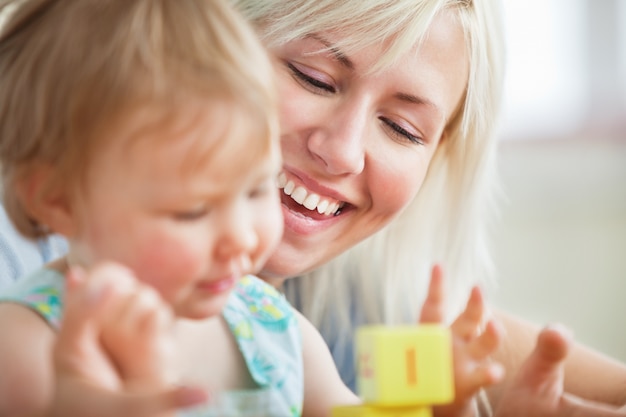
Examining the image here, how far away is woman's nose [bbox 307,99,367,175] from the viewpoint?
1.25m

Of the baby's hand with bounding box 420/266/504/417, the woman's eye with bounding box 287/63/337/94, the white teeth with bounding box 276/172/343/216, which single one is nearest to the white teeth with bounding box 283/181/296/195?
the white teeth with bounding box 276/172/343/216

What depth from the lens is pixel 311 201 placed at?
133 cm

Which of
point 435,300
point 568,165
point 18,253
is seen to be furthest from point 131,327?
point 568,165

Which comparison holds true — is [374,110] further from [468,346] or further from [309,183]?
[468,346]

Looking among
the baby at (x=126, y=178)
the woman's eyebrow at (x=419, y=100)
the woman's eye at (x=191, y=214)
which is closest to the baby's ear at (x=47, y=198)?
the baby at (x=126, y=178)

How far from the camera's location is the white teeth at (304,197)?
4.32ft

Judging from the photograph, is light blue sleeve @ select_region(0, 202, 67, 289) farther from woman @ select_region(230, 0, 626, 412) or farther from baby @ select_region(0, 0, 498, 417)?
baby @ select_region(0, 0, 498, 417)

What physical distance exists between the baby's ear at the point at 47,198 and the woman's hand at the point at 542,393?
20.8 inches

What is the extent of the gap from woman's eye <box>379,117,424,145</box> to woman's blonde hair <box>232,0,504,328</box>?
0.09 m

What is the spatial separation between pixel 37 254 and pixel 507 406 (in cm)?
80

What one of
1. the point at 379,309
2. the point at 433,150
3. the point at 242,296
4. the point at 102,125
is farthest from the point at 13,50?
the point at 379,309

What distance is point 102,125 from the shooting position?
793mm

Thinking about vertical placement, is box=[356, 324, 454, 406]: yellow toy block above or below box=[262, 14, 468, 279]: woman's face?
below

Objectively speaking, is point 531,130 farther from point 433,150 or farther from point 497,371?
point 497,371
